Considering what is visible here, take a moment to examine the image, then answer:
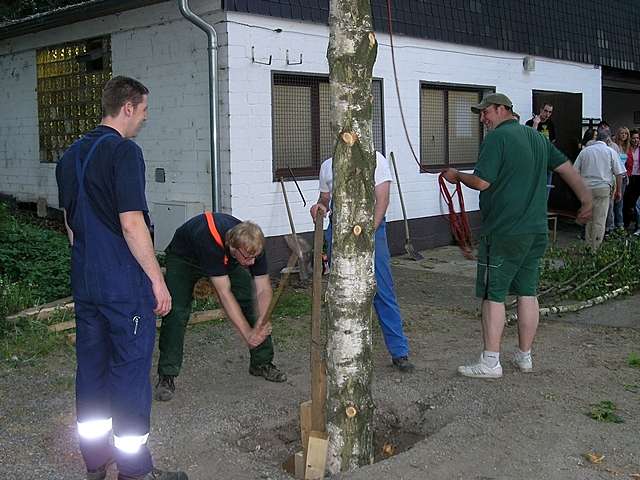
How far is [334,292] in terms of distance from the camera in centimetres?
411

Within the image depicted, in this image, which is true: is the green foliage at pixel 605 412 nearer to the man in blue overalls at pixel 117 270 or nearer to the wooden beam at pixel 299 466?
the wooden beam at pixel 299 466

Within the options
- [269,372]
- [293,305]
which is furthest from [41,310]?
[269,372]

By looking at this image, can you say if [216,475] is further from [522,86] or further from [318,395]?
[522,86]

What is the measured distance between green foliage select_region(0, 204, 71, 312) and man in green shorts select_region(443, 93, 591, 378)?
4.23 meters

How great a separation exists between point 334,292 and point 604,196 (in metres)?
7.50

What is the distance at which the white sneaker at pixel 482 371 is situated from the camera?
17.9 feet

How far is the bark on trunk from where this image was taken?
4031 millimetres

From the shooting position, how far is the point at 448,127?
12.3 metres

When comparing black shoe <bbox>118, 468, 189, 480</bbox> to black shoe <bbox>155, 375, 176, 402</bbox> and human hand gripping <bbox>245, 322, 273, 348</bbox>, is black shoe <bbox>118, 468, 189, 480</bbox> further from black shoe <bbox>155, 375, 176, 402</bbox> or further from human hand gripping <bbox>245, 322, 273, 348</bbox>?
black shoe <bbox>155, 375, 176, 402</bbox>

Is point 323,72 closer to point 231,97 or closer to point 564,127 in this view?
point 231,97

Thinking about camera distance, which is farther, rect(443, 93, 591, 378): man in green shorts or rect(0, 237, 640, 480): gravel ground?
rect(443, 93, 591, 378): man in green shorts

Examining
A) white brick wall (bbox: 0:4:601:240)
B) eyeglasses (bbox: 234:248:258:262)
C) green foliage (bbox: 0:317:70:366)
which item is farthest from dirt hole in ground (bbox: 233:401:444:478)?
white brick wall (bbox: 0:4:601:240)

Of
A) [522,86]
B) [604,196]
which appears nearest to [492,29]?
[522,86]

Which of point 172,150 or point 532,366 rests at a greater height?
point 172,150
